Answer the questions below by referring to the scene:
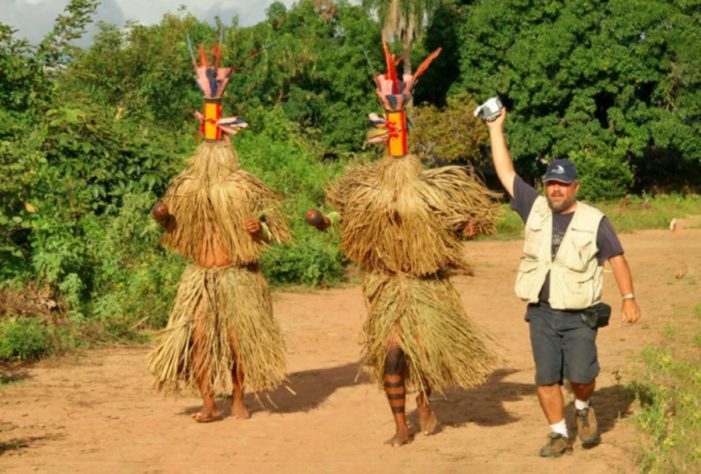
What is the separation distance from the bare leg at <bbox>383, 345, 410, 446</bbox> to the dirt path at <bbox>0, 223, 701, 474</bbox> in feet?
0.37

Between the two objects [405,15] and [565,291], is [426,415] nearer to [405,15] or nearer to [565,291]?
[565,291]

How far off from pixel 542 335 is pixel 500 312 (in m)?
6.37

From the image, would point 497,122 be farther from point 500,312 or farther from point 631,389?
point 500,312

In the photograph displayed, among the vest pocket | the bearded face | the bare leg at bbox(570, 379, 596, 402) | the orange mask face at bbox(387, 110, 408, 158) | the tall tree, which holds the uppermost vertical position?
the tall tree

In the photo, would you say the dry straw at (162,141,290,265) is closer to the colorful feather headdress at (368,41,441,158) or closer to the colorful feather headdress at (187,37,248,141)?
the colorful feather headdress at (187,37,248,141)

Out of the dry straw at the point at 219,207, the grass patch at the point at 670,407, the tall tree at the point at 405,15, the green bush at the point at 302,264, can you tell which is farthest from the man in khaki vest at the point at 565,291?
the tall tree at the point at 405,15

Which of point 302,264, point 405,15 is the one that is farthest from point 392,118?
point 405,15

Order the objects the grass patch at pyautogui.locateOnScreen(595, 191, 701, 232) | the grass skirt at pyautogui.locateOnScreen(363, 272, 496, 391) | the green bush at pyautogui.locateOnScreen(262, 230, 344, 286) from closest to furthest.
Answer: the grass skirt at pyautogui.locateOnScreen(363, 272, 496, 391) → the green bush at pyautogui.locateOnScreen(262, 230, 344, 286) → the grass patch at pyautogui.locateOnScreen(595, 191, 701, 232)

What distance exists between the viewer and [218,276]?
812 cm

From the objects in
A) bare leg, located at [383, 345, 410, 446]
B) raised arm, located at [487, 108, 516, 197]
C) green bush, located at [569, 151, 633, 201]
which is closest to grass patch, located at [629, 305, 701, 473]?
bare leg, located at [383, 345, 410, 446]

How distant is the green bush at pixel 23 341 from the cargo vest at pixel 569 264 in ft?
15.6

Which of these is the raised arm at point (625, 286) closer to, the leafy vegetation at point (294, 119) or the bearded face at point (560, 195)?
the bearded face at point (560, 195)

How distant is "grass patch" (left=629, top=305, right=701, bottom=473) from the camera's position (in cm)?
671

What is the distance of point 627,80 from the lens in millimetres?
30984
